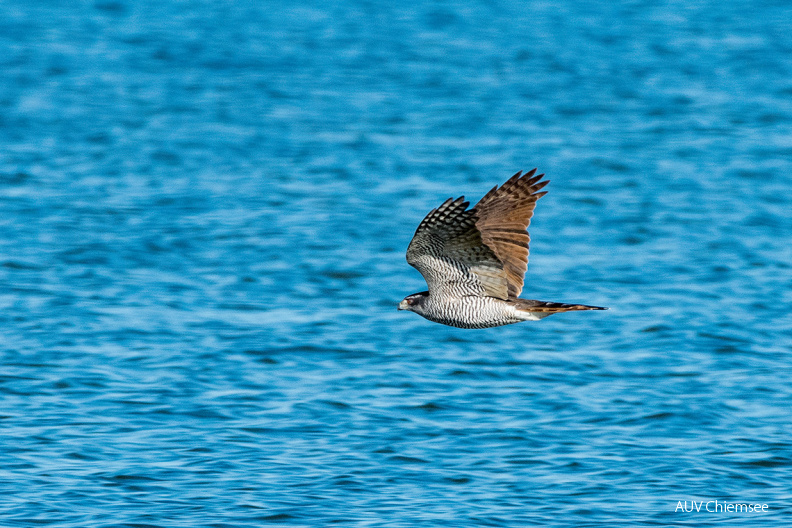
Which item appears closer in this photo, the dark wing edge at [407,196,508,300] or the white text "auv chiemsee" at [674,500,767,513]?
the dark wing edge at [407,196,508,300]

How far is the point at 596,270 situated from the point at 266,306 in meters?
3.95

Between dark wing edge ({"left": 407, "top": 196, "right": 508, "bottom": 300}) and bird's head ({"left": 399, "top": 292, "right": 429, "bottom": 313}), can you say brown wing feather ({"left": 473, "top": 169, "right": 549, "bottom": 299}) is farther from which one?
bird's head ({"left": 399, "top": 292, "right": 429, "bottom": 313})

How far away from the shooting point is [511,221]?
8125 mm

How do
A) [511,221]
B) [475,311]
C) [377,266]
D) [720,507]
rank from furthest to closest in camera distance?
[377,266] < [720,507] < [511,221] < [475,311]

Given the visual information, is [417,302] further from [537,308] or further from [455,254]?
[537,308]

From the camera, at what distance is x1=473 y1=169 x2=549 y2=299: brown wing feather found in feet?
26.4

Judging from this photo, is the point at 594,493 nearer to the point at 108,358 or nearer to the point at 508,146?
the point at 108,358

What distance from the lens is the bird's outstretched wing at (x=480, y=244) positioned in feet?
24.3

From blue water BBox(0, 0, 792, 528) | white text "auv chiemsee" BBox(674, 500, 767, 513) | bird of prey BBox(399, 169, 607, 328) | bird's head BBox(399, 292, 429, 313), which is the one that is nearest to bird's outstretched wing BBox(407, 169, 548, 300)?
bird of prey BBox(399, 169, 607, 328)

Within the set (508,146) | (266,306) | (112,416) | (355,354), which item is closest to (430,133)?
(508,146)

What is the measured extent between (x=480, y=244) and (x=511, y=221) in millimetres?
626

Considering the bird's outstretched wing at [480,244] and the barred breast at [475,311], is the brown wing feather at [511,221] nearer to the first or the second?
the bird's outstretched wing at [480,244]

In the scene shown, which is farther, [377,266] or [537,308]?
[377,266]

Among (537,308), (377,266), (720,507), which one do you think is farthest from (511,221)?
(377,266)
